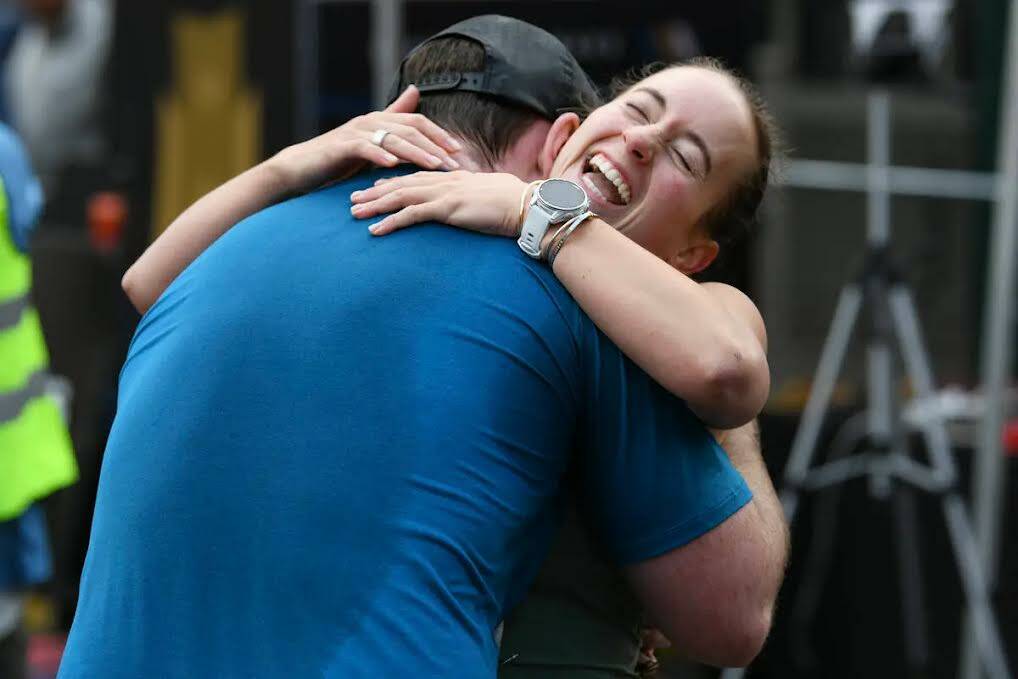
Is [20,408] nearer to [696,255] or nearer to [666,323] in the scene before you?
[696,255]

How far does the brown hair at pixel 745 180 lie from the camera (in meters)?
1.75

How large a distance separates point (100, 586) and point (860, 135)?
582cm

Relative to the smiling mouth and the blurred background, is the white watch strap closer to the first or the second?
the smiling mouth

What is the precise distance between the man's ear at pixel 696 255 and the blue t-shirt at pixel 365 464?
37 cm

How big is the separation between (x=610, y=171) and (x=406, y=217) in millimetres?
312

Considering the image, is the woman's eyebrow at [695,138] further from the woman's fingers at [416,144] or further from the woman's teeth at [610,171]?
the woman's fingers at [416,144]

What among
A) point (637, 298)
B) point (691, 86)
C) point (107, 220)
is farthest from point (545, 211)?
point (107, 220)

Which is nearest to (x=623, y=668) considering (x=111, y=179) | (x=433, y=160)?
(x=433, y=160)

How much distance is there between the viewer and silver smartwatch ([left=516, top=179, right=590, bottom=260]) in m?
1.45

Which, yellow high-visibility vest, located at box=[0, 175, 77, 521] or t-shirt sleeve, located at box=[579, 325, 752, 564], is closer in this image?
t-shirt sleeve, located at box=[579, 325, 752, 564]

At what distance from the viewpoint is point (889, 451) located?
3947 mm

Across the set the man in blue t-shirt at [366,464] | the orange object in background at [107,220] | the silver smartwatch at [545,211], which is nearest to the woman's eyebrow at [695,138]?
the silver smartwatch at [545,211]

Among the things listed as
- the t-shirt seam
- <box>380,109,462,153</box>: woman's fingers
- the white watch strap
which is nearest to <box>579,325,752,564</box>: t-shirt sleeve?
the t-shirt seam

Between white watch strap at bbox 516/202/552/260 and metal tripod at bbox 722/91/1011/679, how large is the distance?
2.61m
